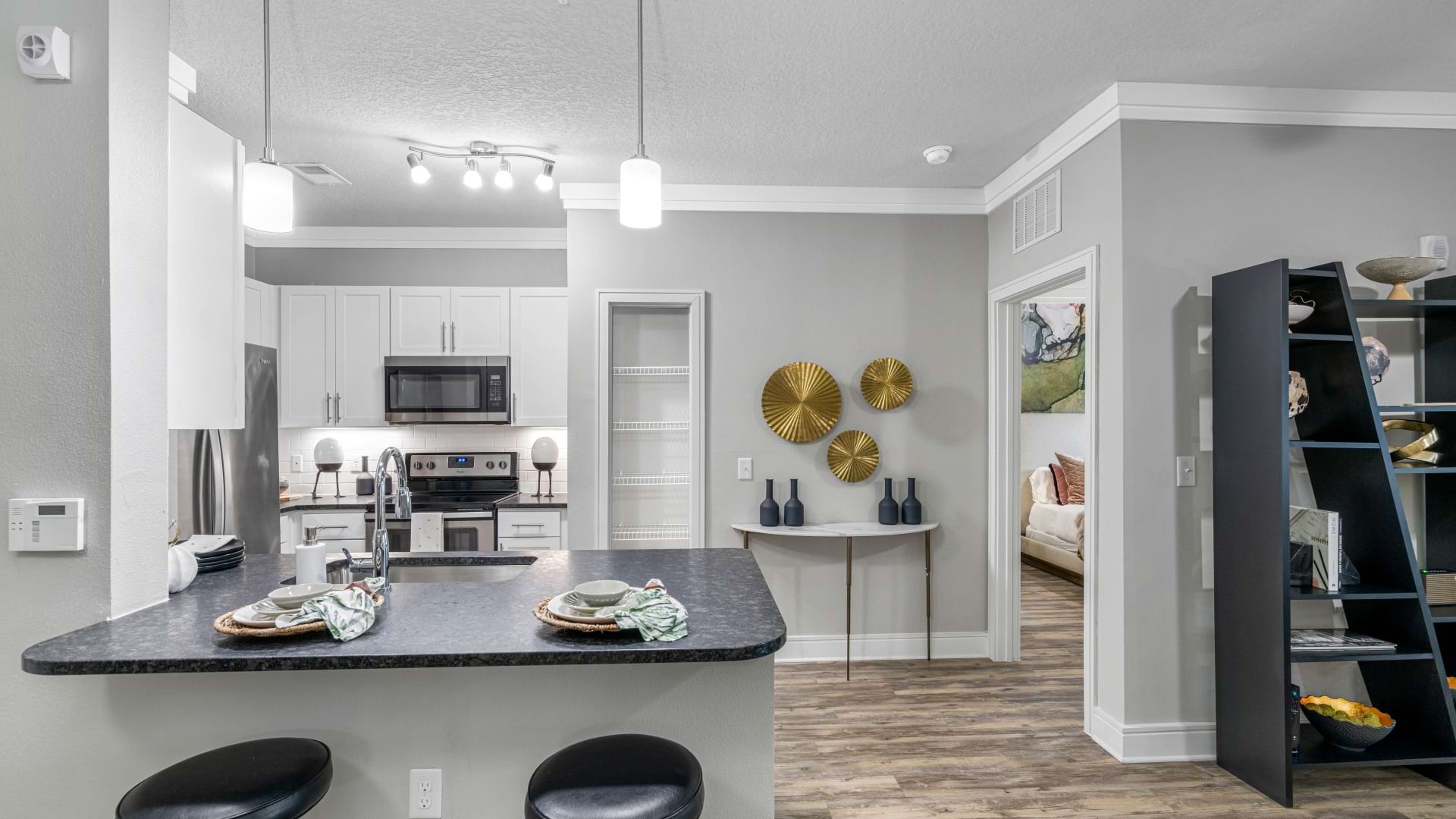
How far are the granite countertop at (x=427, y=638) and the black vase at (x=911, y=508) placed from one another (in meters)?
2.01

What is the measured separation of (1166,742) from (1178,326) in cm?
158

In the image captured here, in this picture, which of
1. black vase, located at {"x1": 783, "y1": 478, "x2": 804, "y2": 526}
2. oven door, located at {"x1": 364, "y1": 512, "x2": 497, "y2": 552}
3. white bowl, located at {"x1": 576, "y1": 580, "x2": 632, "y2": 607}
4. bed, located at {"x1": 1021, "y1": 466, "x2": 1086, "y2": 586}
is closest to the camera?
white bowl, located at {"x1": 576, "y1": 580, "x2": 632, "y2": 607}

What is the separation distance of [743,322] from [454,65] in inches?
75.0

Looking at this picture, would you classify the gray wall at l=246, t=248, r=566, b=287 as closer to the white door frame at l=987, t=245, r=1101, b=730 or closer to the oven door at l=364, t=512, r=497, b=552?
the oven door at l=364, t=512, r=497, b=552

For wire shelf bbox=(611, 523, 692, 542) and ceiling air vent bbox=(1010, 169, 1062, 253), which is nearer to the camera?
ceiling air vent bbox=(1010, 169, 1062, 253)

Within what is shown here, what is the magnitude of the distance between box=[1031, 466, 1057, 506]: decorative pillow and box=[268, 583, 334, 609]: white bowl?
588 centimetres

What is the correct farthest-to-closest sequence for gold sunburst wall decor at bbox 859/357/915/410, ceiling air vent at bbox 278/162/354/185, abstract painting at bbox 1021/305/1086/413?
1. abstract painting at bbox 1021/305/1086/413
2. gold sunburst wall decor at bbox 859/357/915/410
3. ceiling air vent at bbox 278/162/354/185

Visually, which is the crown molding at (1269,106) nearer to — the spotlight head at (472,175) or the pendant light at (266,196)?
the spotlight head at (472,175)

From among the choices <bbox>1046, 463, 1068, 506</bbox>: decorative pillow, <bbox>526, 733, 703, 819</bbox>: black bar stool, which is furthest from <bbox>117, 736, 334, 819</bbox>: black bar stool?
<bbox>1046, 463, 1068, 506</bbox>: decorative pillow

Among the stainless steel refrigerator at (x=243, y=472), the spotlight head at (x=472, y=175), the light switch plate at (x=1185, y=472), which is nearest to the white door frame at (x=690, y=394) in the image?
the spotlight head at (x=472, y=175)

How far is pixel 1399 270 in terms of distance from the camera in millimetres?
2512

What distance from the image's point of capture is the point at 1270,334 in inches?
93.1

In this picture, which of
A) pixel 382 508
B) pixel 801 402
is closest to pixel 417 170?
pixel 382 508

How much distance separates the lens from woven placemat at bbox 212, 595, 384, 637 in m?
1.42
